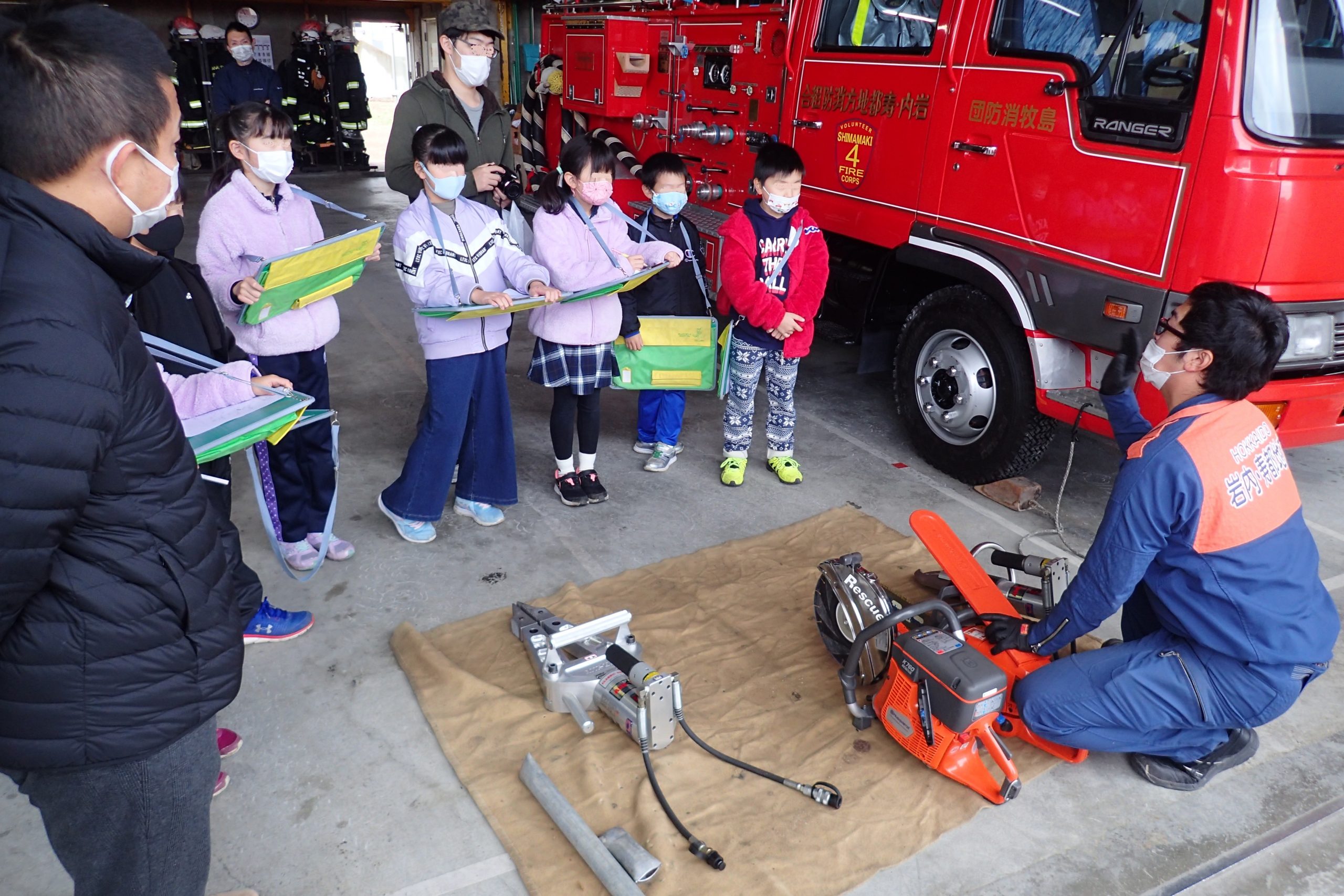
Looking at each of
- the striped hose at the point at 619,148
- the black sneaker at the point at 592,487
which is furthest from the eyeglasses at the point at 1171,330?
the striped hose at the point at 619,148

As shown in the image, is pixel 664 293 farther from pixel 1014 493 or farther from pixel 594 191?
pixel 1014 493

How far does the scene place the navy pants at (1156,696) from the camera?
96.0 inches

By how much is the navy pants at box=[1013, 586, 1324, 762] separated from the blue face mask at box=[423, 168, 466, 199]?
2.53m

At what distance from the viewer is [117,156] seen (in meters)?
1.26

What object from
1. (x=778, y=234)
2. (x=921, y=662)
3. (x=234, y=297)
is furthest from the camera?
(x=778, y=234)

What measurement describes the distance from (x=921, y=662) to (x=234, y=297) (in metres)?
2.34

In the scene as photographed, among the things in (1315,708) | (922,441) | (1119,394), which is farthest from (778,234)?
(1315,708)

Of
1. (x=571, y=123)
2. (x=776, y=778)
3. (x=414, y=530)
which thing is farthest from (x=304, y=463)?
(x=571, y=123)

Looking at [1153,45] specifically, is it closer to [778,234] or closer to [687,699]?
[778,234]

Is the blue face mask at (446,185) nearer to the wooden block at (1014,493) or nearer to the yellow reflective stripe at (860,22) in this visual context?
the yellow reflective stripe at (860,22)

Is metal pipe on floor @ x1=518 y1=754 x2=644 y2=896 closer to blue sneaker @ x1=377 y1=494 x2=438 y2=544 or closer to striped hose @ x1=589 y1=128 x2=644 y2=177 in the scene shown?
blue sneaker @ x1=377 y1=494 x2=438 y2=544

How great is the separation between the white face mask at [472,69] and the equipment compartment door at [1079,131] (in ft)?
6.83

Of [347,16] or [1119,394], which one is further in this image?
[347,16]

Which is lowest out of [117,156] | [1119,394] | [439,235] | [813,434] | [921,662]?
[813,434]
